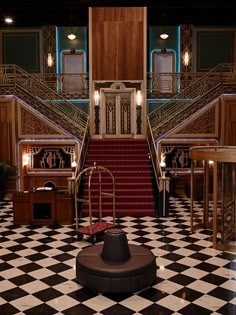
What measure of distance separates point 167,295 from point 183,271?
36.9 inches

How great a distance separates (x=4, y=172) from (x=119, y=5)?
22.9 feet

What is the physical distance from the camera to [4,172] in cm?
1209

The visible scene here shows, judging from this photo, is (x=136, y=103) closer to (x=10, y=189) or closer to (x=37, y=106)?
(x=37, y=106)

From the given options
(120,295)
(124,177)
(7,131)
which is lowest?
(120,295)

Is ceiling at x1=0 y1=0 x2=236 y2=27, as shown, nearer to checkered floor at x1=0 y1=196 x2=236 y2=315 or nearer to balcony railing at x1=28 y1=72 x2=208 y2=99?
balcony railing at x1=28 y1=72 x2=208 y2=99

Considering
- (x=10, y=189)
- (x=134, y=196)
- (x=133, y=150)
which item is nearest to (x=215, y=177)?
(x=134, y=196)

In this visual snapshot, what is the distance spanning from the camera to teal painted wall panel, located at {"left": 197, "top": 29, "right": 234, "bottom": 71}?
15.8 m

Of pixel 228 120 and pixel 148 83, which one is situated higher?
pixel 148 83

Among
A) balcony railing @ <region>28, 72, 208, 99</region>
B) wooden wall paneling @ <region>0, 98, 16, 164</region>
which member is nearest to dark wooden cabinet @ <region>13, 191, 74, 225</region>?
wooden wall paneling @ <region>0, 98, 16, 164</region>

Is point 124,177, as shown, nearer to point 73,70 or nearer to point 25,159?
point 25,159

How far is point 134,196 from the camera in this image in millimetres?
10320

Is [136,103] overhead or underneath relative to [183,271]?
overhead

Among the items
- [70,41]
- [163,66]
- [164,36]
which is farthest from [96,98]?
[164,36]

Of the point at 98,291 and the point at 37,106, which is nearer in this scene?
the point at 98,291
